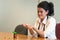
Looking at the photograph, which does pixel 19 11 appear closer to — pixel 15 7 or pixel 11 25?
pixel 15 7

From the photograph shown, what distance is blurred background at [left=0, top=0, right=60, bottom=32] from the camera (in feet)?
11.5

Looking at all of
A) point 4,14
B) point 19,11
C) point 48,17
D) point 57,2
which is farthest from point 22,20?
point 48,17

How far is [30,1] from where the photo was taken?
3629 millimetres

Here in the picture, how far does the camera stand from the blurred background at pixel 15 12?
11.5 feet

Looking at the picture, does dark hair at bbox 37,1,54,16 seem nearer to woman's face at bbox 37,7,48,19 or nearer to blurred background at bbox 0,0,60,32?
woman's face at bbox 37,7,48,19

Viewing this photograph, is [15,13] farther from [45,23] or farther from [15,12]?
[45,23]

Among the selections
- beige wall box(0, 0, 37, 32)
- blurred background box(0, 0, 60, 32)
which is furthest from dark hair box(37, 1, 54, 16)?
beige wall box(0, 0, 37, 32)

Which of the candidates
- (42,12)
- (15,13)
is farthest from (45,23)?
(15,13)

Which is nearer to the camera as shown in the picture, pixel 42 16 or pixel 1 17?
pixel 42 16

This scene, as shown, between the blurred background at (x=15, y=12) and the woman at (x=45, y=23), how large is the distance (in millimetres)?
1088

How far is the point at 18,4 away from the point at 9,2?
0.22 m

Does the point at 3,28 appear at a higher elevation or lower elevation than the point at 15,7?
lower

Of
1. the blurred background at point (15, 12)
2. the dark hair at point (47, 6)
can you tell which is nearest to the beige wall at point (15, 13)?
the blurred background at point (15, 12)

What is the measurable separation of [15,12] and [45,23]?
51.4 inches
